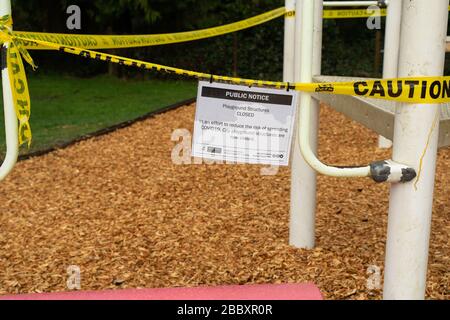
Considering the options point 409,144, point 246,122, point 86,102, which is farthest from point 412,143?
point 86,102

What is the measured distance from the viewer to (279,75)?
12906 millimetres

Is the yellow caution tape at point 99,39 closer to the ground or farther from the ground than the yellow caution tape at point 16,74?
farther from the ground

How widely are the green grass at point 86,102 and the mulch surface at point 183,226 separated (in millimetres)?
1464

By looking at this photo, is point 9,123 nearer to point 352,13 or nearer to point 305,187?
point 305,187

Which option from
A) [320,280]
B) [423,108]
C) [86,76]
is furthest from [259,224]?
[86,76]

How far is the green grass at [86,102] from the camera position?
24.9 ft

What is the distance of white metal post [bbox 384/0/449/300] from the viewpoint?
1.71m

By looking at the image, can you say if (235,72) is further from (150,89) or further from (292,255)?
(292,255)

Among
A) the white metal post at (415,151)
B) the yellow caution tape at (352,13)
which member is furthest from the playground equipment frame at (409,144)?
the yellow caution tape at (352,13)

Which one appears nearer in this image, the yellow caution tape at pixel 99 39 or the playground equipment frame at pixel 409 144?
the playground equipment frame at pixel 409 144

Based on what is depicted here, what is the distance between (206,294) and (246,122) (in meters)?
0.65

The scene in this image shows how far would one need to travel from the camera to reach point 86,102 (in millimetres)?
10211

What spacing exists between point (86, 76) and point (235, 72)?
339 centimetres

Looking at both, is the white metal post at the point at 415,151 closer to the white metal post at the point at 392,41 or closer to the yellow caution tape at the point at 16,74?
the yellow caution tape at the point at 16,74
